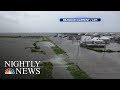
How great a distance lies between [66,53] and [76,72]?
1.20 feet

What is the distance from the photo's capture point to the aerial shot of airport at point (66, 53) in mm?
3713

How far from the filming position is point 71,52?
388 centimetres

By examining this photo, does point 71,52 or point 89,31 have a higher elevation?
point 89,31

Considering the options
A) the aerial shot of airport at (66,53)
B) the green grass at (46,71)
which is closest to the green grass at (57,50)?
the aerial shot of airport at (66,53)

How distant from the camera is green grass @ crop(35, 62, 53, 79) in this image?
3.68m

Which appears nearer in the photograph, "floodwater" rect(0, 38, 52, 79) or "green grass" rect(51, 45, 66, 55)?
"floodwater" rect(0, 38, 52, 79)

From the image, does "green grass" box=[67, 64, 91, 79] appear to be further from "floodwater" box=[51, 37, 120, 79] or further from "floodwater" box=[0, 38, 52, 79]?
"floodwater" box=[0, 38, 52, 79]

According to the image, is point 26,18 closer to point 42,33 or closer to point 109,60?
point 42,33

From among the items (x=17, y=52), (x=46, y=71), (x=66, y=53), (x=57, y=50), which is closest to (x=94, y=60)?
(x=66, y=53)

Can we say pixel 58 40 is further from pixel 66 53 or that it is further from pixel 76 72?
pixel 76 72

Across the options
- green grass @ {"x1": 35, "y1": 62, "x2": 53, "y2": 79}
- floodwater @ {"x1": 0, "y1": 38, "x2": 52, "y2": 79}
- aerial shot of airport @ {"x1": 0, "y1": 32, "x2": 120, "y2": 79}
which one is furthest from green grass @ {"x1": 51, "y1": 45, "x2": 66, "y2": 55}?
green grass @ {"x1": 35, "y1": 62, "x2": 53, "y2": 79}

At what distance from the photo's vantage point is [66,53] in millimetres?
3924
